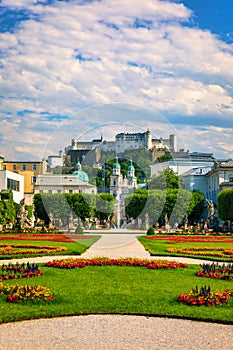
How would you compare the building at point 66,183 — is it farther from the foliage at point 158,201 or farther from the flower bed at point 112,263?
the flower bed at point 112,263

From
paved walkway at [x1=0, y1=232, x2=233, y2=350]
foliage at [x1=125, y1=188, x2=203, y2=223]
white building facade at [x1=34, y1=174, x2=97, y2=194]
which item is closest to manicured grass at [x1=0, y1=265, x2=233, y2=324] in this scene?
paved walkway at [x1=0, y1=232, x2=233, y2=350]

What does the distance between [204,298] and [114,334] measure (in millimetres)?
2836

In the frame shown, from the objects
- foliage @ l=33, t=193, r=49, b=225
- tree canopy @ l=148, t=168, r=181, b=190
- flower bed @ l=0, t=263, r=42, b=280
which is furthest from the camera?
tree canopy @ l=148, t=168, r=181, b=190

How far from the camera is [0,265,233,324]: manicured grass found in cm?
1005

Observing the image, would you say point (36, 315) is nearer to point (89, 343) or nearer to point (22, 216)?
point (89, 343)

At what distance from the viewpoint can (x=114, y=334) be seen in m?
8.80

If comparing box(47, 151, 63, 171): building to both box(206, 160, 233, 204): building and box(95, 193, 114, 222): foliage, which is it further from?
box(206, 160, 233, 204): building

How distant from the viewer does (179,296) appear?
441 inches

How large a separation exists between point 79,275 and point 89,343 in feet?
22.4

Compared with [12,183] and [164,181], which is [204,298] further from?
[12,183]

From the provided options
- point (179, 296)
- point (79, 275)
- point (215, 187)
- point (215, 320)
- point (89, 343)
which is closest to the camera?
point (89, 343)

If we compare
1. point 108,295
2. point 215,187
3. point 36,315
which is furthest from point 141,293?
point 215,187

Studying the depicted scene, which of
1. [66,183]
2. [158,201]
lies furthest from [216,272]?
[66,183]

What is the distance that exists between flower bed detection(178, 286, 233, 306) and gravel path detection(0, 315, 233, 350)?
1.17 meters
